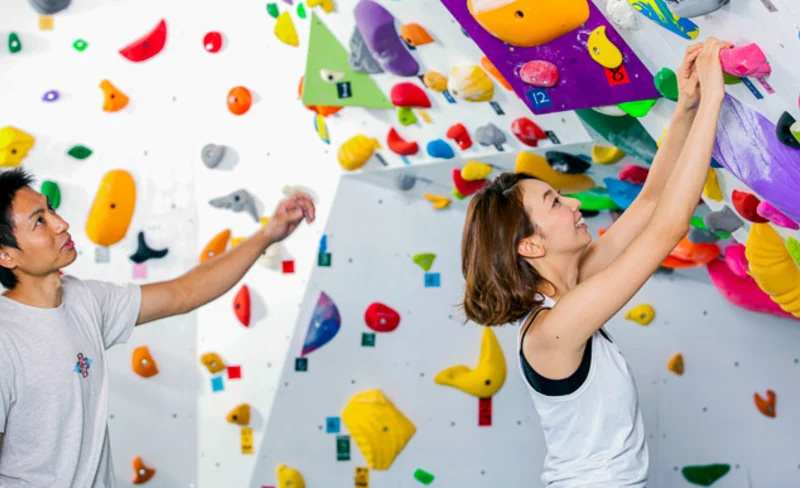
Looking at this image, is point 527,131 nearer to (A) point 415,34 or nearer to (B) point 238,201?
(A) point 415,34

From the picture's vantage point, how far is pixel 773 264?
7.46 ft

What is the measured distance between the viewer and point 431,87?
2555 mm

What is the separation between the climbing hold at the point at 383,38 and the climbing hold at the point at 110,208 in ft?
3.68

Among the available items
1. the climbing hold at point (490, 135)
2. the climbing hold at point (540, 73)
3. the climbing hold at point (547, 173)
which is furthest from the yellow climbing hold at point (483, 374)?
the climbing hold at point (540, 73)

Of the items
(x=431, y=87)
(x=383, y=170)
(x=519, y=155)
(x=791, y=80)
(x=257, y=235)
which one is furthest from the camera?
(x=383, y=170)

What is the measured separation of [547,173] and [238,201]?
1.12 meters

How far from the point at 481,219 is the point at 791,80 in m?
0.53

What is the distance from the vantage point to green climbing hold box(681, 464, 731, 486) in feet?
10.5

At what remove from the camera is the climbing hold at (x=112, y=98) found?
3143 mm

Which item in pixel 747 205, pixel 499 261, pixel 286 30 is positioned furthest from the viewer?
pixel 286 30

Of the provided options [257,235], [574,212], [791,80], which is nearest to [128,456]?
[257,235]

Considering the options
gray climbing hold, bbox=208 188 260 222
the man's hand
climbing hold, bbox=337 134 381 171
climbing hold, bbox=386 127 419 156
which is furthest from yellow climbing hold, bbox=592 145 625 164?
gray climbing hold, bbox=208 188 260 222

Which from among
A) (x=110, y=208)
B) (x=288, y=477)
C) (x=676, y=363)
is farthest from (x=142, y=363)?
(x=676, y=363)

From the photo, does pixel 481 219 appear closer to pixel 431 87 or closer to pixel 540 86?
pixel 540 86
